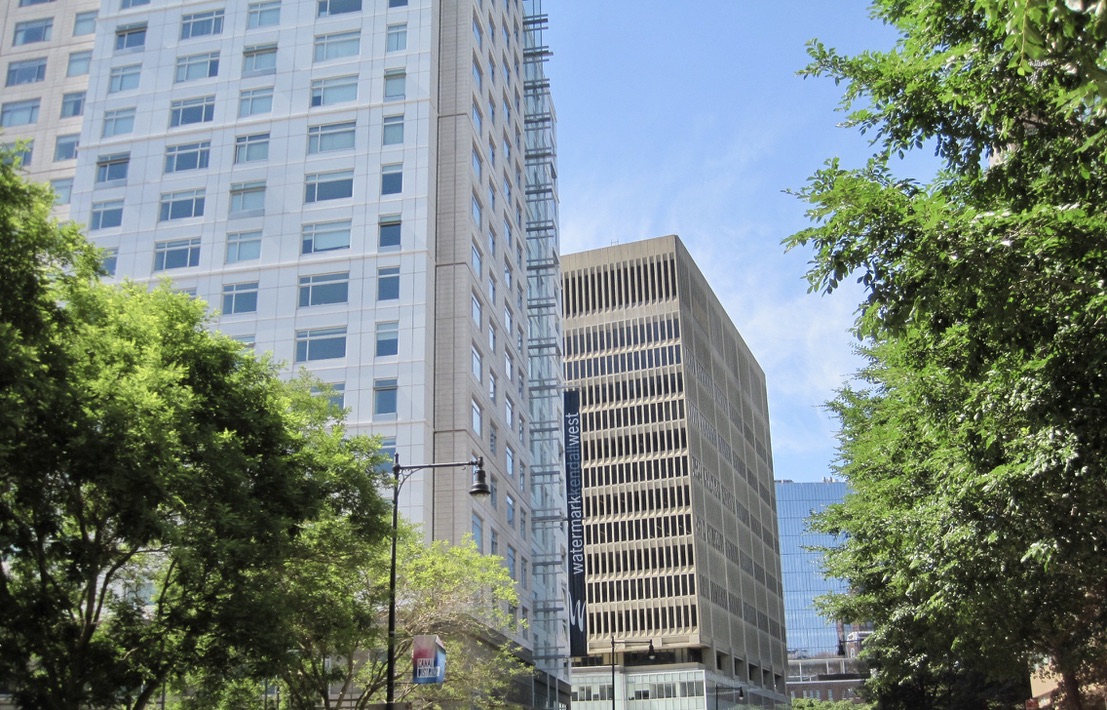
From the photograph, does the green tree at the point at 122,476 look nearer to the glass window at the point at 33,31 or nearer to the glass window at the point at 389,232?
the glass window at the point at 389,232

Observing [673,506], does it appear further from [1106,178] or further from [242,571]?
[1106,178]

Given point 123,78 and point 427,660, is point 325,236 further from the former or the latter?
point 427,660

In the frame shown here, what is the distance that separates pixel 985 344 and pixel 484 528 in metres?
41.0

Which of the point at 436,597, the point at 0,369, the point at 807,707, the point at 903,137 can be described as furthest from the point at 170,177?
the point at 807,707

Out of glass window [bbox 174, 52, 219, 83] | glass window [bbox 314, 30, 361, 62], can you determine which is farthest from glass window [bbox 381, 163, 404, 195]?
glass window [bbox 174, 52, 219, 83]

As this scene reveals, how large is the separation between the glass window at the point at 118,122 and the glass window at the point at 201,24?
531 centimetres

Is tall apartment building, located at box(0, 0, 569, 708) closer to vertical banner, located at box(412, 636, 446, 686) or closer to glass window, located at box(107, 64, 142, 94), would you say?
glass window, located at box(107, 64, 142, 94)

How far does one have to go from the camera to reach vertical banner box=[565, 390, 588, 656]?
79438 mm

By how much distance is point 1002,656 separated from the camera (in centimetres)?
3759

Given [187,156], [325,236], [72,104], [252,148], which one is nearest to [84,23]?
[72,104]

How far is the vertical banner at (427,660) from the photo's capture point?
30.5 m

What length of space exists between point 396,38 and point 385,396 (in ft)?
65.8

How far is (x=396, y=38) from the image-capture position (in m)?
59.9

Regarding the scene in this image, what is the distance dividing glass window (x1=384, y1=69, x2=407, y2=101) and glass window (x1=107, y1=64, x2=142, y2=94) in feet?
47.3
